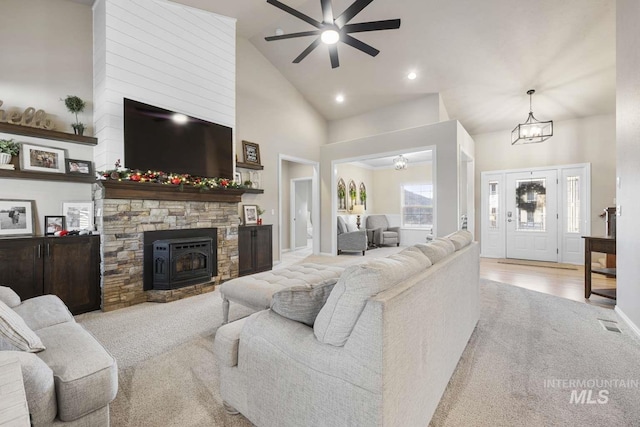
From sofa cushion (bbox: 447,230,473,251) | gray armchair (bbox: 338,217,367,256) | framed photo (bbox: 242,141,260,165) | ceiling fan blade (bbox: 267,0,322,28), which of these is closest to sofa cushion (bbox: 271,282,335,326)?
sofa cushion (bbox: 447,230,473,251)

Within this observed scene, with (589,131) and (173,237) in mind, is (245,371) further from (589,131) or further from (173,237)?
(589,131)

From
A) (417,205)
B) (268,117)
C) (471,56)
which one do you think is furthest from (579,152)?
(268,117)

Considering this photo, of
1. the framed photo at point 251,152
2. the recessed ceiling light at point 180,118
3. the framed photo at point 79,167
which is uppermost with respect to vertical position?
the recessed ceiling light at point 180,118

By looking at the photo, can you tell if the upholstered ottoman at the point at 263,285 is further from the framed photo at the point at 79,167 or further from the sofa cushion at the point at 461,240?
the framed photo at the point at 79,167

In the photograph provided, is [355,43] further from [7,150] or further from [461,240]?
[7,150]

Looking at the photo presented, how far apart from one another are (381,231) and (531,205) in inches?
148

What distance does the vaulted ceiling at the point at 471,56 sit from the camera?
384cm

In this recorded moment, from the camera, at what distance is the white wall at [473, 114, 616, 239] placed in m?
5.47

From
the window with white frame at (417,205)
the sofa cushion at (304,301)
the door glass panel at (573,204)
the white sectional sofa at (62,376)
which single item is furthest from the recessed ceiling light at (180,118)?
the door glass panel at (573,204)

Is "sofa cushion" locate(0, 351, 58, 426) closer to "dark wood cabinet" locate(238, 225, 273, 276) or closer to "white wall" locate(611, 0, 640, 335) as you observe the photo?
"dark wood cabinet" locate(238, 225, 273, 276)

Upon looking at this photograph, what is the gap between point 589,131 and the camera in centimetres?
564

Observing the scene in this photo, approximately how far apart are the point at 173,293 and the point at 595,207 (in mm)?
7709

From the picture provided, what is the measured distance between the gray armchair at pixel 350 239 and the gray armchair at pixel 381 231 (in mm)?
1300

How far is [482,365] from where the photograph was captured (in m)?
2.06
